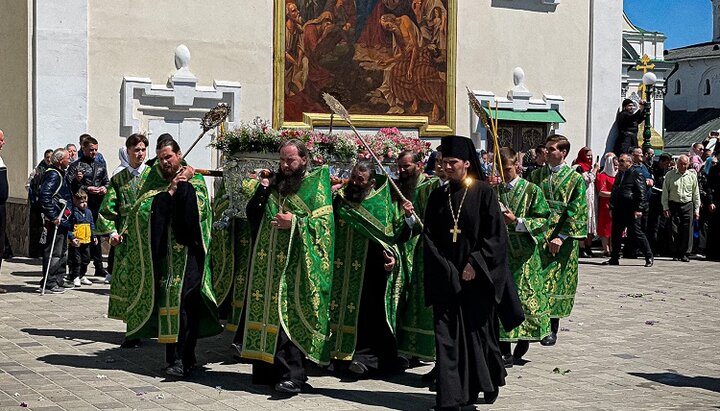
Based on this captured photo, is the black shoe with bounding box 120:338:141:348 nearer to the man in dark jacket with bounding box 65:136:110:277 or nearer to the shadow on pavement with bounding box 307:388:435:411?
the shadow on pavement with bounding box 307:388:435:411

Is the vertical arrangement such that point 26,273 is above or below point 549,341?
above

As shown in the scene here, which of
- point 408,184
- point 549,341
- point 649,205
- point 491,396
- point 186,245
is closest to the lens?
point 491,396

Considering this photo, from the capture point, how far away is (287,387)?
27.5ft

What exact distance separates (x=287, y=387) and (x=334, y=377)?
3.15ft

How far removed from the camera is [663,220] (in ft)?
67.9

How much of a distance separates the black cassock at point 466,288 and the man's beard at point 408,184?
1.49m

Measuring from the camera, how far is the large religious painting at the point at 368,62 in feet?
64.9

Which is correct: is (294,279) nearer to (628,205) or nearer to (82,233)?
(82,233)

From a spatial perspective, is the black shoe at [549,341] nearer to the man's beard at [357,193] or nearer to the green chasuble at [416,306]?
the green chasuble at [416,306]

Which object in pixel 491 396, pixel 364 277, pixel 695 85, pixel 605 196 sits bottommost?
pixel 491 396

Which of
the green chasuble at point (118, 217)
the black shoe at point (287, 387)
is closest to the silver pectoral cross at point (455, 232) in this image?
the black shoe at point (287, 387)

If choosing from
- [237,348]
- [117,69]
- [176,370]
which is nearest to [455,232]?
[237,348]

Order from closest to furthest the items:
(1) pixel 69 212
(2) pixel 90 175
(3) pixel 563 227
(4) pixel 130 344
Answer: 1. (4) pixel 130 344
2. (3) pixel 563 227
3. (1) pixel 69 212
4. (2) pixel 90 175

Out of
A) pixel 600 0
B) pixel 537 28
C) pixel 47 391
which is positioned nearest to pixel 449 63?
pixel 537 28
